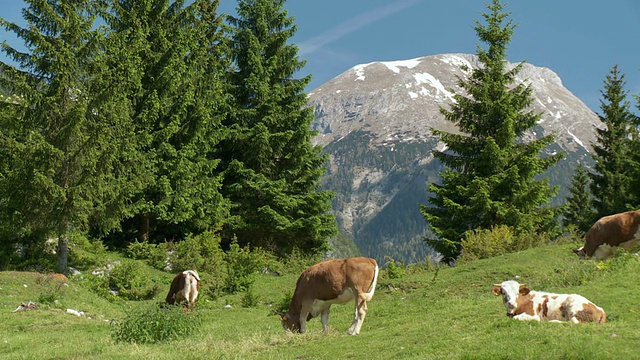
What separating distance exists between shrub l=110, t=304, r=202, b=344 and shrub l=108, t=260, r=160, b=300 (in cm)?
983

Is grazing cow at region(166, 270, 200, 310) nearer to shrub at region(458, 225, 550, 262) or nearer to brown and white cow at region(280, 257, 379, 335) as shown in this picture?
brown and white cow at region(280, 257, 379, 335)

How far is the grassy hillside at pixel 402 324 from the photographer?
8.54 m

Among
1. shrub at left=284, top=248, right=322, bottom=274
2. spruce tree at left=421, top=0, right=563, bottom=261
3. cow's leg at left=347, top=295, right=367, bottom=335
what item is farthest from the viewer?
spruce tree at left=421, top=0, right=563, bottom=261

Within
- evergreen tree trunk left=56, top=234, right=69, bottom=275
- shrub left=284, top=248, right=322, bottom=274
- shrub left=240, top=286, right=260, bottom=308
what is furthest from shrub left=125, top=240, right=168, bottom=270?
shrub left=240, top=286, right=260, bottom=308

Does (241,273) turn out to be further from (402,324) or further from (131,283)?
(402,324)

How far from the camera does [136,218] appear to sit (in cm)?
3038

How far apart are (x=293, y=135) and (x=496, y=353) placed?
27.7 meters

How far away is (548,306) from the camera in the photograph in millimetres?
10555

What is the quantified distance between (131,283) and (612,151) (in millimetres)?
42218

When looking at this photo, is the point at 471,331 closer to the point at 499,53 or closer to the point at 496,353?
the point at 496,353

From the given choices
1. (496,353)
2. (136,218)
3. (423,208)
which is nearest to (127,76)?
(136,218)

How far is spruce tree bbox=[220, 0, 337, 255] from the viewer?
33312 mm

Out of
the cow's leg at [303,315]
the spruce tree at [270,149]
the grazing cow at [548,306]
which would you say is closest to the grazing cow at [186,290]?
the cow's leg at [303,315]

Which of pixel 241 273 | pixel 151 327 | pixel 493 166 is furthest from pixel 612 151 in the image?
pixel 151 327
